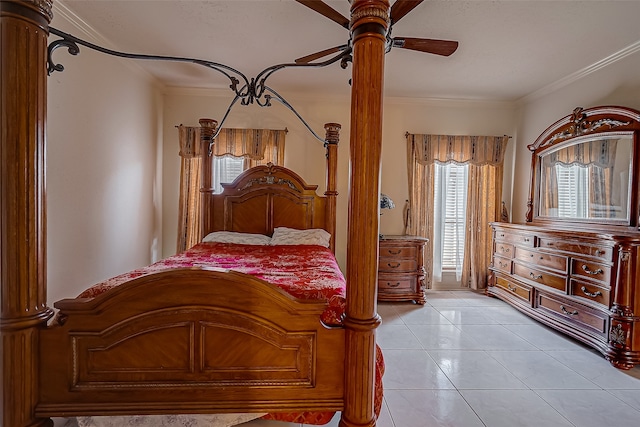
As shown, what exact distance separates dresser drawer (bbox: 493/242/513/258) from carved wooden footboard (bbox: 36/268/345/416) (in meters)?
3.38

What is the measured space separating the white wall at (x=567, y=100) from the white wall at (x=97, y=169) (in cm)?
494

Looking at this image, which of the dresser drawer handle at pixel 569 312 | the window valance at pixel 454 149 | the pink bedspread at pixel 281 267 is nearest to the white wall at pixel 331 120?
the window valance at pixel 454 149

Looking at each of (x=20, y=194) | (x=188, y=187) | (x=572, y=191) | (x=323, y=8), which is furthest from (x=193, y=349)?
(x=572, y=191)

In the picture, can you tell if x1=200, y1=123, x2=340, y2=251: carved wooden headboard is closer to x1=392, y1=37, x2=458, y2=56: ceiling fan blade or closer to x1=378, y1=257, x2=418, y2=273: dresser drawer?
x1=378, y1=257, x2=418, y2=273: dresser drawer

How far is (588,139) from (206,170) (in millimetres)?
4192

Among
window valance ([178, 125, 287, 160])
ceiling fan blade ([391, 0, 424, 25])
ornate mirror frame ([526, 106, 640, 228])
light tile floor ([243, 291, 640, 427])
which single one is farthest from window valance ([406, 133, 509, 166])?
ceiling fan blade ([391, 0, 424, 25])

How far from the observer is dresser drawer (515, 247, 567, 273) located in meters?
3.05

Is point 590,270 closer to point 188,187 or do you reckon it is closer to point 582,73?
point 582,73

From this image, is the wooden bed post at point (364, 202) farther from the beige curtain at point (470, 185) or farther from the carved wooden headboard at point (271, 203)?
the beige curtain at point (470, 185)

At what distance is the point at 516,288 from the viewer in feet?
12.2

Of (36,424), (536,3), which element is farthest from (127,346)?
(536,3)

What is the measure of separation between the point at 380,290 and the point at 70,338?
10.8 ft

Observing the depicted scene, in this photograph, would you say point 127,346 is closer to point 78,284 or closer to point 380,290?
point 78,284

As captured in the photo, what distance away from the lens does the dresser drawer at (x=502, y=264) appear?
388cm
